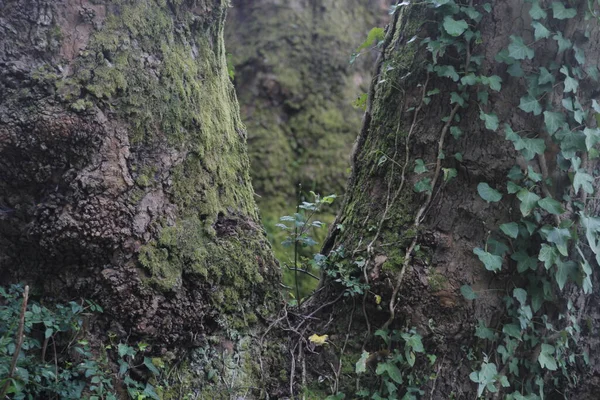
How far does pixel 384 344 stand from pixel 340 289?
31cm

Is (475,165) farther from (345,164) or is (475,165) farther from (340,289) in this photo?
(345,164)

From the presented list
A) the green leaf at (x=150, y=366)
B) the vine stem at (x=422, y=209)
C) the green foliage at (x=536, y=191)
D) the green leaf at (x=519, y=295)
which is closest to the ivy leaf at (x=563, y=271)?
the green foliage at (x=536, y=191)

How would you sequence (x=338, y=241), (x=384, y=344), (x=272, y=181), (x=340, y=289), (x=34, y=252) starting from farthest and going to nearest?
(x=272, y=181), (x=338, y=241), (x=340, y=289), (x=384, y=344), (x=34, y=252)

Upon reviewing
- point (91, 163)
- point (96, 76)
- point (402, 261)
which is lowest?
point (402, 261)

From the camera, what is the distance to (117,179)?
2.07 metres

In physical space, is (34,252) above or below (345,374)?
above

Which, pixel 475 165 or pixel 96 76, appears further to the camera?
pixel 475 165

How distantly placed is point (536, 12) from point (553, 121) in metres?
0.44

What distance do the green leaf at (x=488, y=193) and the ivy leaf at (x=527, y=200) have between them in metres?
0.08

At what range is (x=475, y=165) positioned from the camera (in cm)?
232

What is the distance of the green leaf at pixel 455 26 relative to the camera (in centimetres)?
227

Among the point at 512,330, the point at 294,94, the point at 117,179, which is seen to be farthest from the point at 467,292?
the point at 294,94

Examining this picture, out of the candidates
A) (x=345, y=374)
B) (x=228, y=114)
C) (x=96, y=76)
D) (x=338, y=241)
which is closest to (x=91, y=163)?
(x=96, y=76)

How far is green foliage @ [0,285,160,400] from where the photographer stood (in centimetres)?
185
